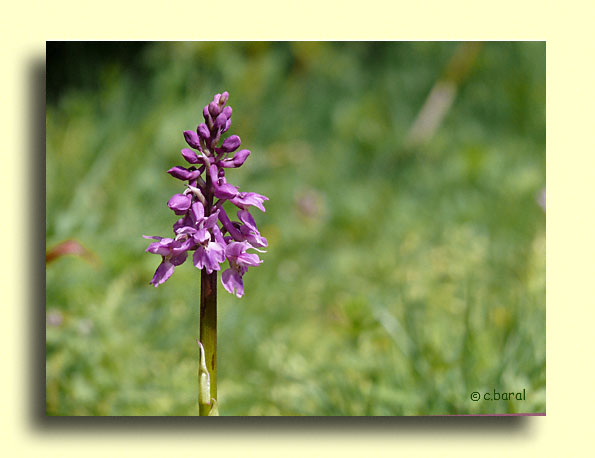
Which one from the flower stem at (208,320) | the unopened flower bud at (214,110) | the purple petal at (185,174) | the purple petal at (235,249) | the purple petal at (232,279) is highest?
the unopened flower bud at (214,110)

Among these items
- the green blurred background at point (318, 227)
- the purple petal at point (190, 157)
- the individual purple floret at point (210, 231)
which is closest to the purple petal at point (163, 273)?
the individual purple floret at point (210, 231)

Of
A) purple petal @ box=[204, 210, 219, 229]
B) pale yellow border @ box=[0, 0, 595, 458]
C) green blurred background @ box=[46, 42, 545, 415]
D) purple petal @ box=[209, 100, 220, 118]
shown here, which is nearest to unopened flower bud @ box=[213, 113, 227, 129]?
purple petal @ box=[209, 100, 220, 118]

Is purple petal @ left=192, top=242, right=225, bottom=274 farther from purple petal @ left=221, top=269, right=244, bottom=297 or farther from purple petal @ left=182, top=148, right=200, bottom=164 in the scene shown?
purple petal @ left=182, top=148, right=200, bottom=164

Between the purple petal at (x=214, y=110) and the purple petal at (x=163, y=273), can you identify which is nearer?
the purple petal at (x=163, y=273)

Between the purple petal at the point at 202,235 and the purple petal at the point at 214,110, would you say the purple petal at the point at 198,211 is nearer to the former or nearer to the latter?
the purple petal at the point at 202,235
